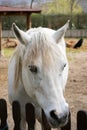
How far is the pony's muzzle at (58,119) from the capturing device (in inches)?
86.0

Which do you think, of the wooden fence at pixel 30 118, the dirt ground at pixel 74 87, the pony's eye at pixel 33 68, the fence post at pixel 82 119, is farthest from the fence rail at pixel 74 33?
the fence post at pixel 82 119

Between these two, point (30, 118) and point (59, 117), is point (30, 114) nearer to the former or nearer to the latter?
point (30, 118)

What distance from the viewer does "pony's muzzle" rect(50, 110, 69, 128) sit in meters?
2.18

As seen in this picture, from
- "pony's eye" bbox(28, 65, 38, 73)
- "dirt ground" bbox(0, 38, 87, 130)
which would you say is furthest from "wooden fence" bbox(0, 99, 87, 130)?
"dirt ground" bbox(0, 38, 87, 130)

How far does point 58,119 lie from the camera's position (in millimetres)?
2186

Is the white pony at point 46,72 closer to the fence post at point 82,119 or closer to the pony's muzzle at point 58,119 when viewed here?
the pony's muzzle at point 58,119

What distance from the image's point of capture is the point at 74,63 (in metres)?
11.6

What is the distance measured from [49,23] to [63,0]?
81.0 ft

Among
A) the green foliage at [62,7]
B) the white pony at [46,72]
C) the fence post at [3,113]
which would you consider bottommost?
the fence post at [3,113]

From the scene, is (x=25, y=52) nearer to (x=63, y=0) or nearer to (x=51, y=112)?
(x=51, y=112)

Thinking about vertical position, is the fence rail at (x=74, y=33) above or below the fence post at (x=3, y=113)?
below

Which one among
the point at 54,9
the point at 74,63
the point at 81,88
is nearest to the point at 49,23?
the point at 74,63

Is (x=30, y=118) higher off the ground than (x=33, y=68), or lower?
lower

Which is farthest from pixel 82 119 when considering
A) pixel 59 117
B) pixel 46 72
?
pixel 46 72
